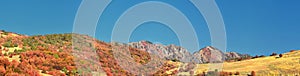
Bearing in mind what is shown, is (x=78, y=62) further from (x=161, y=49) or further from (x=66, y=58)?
(x=161, y=49)

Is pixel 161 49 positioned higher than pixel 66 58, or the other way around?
pixel 161 49

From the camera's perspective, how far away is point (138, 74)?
42.8m

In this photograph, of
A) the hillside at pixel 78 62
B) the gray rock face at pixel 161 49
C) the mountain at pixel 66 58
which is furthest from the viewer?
the gray rock face at pixel 161 49

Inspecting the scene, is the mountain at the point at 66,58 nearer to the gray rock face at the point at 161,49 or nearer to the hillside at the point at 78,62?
the hillside at the point at 78,62

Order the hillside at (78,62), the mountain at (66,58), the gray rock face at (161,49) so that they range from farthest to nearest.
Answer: the gray rock face at (161,49) → the hillside at (78,62) → the mountain at (66,58)

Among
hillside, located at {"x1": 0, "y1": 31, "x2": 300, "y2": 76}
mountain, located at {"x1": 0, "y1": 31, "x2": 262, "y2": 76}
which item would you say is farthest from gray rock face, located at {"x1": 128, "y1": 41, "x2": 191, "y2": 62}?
hillside, located at {"x1": 0, "y1": 31, "x2": 300, "y2": 76}

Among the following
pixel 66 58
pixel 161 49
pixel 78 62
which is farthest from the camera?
pixel 161 49

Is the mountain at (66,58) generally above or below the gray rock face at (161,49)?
below

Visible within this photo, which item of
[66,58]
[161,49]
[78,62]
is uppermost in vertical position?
[161,49]

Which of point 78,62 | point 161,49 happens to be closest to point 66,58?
point 78,62

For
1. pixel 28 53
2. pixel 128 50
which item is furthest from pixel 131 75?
pixel 128 50

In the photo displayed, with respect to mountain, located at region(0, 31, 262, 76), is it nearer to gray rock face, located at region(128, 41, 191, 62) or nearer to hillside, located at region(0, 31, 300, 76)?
hillside, located at region(0, 31, 300, 76)

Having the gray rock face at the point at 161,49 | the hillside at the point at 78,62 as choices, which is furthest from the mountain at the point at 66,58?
the gray rock face at the point at 161,49

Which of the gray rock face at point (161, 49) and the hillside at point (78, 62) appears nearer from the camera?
the hillside at point (78, 62)
